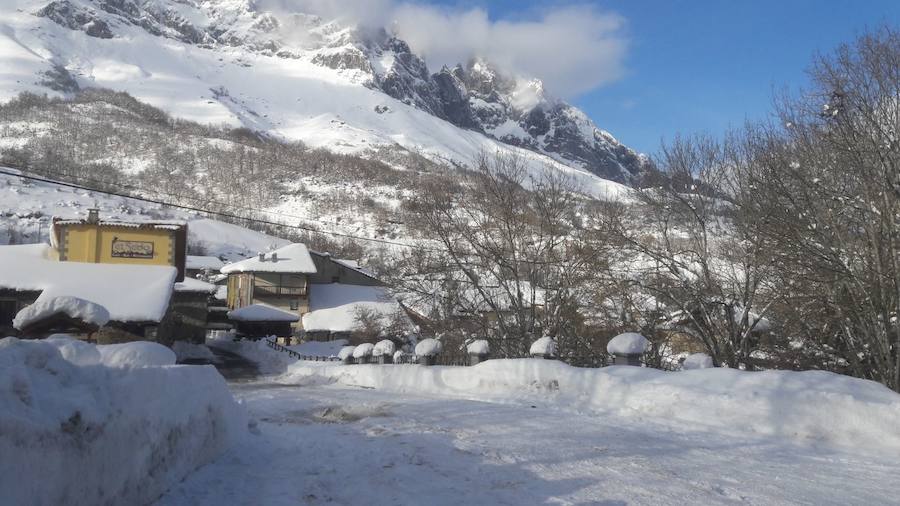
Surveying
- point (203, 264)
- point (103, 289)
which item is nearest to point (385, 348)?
point (103, 289)

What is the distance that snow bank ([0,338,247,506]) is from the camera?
3.42m

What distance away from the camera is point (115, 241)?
4072 centimetres

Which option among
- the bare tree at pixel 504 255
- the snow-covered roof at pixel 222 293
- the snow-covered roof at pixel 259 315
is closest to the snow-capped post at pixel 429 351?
the bare tree at pixel 504 255

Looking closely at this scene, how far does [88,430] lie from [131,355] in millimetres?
1966

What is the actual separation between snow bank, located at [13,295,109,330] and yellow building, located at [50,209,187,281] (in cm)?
2841

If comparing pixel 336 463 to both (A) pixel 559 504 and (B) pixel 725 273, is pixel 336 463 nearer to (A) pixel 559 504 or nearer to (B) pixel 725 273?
(A) pixel 559 504

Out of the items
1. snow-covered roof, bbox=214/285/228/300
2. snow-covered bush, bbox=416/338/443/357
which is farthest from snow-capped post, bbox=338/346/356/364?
snow-covered roof, bbox=214/285/228/300

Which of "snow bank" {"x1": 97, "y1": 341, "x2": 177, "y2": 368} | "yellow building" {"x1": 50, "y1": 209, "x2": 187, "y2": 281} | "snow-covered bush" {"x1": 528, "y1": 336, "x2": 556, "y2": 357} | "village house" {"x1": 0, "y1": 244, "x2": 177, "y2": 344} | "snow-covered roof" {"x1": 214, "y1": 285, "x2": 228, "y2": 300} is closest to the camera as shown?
"snow bank" {"x1": 97, "y1": 341, "x2": 177, "y2": 368}

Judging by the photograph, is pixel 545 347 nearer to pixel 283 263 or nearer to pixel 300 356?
pixel 300 356

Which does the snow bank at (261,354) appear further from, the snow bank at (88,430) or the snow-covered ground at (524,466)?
the snow bank at (88,430)

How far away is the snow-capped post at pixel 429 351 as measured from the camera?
18.6 metres

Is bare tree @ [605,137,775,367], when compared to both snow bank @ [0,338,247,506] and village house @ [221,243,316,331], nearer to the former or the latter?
snow bank @ [0,338,247,506]

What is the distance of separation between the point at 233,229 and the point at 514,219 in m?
138

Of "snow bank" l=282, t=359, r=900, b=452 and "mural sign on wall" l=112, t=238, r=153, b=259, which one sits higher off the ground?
"mural sign on wall" l=112, t=238, r=153, b=259
